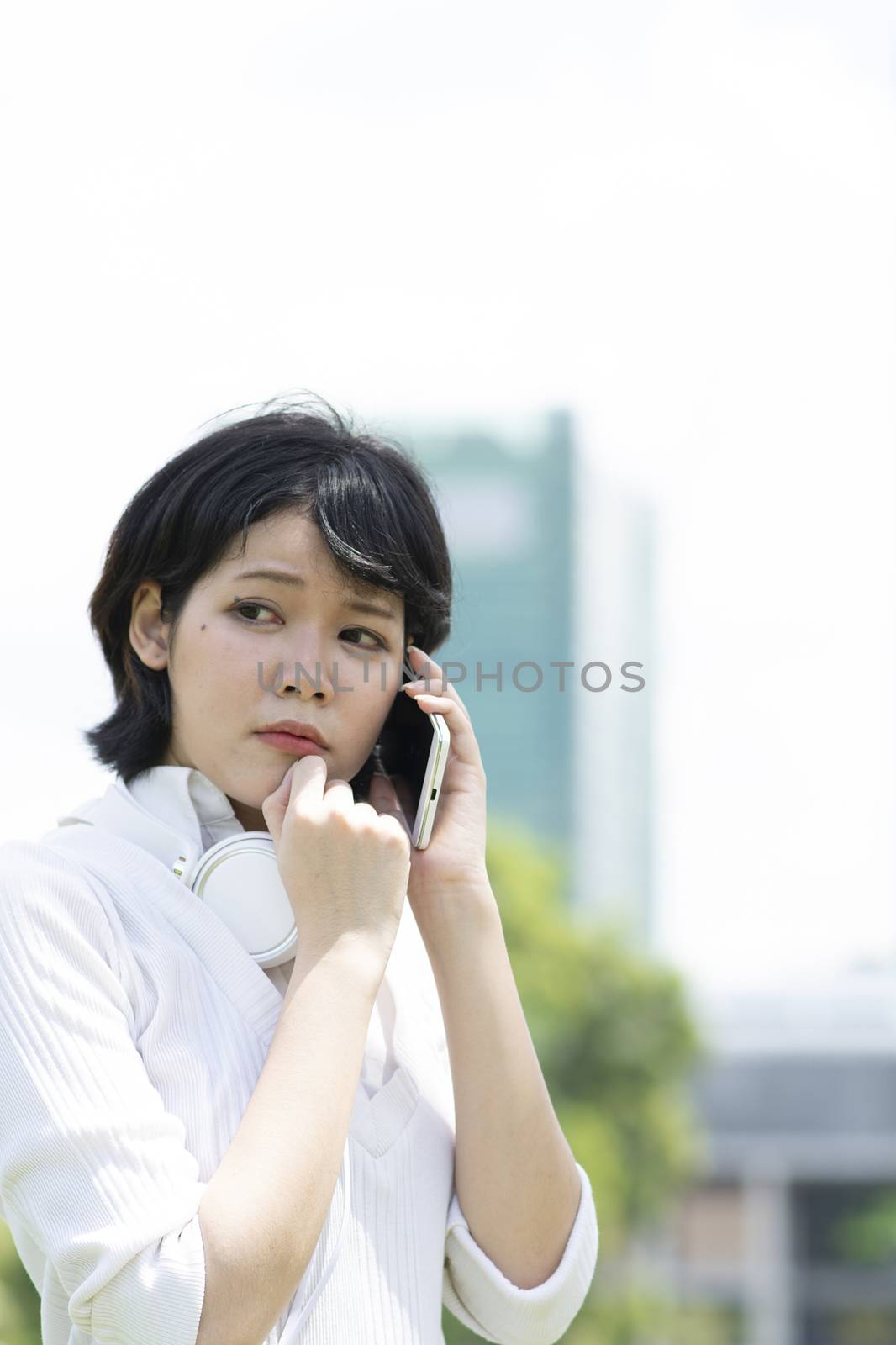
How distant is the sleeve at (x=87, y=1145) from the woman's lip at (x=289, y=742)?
387mm

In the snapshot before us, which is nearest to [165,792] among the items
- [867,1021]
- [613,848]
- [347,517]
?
[347,517]

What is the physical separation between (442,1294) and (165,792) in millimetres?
820

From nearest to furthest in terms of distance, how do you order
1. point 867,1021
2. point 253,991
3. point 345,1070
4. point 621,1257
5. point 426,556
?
point 345,1070 → point 253,991 → point 426,556 → point 621,1257 → point 867,1021

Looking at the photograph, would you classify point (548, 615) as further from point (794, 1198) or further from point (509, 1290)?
point (509, 1290)

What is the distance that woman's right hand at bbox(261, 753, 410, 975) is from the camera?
200cm

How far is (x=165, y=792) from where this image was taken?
7.36 feet

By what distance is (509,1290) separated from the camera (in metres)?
2.22

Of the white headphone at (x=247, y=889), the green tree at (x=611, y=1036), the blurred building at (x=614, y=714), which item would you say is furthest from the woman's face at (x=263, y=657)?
the blurred building at (x=614, y=714)

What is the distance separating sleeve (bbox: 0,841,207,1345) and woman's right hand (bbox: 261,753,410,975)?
25 cm

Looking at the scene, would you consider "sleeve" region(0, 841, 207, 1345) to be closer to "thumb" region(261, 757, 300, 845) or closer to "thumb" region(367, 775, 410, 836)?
"thumb" region(261, 757, 300, 845)

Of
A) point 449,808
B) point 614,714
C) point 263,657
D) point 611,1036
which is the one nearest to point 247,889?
point 263,657

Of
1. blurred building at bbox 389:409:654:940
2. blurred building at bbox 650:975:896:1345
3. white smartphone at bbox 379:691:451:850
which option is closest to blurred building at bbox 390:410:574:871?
blurred building at bbox 389:409:654:940

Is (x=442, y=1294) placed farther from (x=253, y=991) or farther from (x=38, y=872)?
(x=38, y=872)

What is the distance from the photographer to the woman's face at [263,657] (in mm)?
2193
